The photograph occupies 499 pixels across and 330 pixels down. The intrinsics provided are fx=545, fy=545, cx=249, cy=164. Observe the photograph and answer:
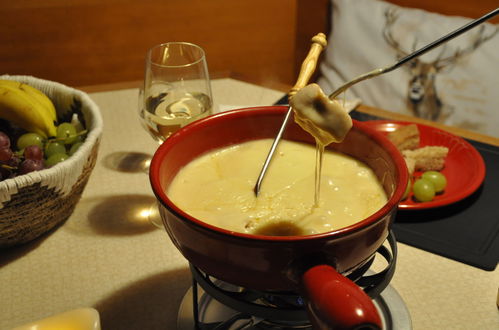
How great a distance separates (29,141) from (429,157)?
827 millimetres

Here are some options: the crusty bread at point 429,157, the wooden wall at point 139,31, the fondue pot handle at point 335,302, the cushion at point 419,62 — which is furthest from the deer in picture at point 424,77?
the fondue pot handle at point 335,302

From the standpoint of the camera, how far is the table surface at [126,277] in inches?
33.0

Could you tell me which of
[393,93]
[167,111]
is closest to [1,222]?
[167,111]

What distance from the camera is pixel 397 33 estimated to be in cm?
206

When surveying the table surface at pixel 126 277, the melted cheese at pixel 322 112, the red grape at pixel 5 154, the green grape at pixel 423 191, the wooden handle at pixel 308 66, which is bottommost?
the table surface at pixel 126 277

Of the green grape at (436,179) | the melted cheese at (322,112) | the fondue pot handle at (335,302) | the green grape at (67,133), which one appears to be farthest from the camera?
the green grape at (436,179)

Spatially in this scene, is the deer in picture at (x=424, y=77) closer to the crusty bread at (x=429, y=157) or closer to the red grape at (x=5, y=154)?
the crusty bread at (x=429, y=157)

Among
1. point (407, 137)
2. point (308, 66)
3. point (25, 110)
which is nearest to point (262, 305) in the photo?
point (308, 66)

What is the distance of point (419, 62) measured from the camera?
78.4 inches

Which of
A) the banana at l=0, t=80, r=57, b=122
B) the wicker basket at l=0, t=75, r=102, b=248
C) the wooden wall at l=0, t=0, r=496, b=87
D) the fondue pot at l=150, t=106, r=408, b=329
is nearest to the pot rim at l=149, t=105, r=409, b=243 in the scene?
the fondue pot at l=150, t=106, r=408, b=329

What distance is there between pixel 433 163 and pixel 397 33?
39.2 inches

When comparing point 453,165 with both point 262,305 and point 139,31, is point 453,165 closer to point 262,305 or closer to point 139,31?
point 262,305

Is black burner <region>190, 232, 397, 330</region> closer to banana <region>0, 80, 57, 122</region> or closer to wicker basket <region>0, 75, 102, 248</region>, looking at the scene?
wicker basket <region>0, 75, 102, 248</region>

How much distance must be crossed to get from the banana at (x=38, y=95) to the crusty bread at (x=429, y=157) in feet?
2.48
